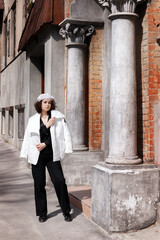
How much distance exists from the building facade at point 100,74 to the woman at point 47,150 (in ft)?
2.10

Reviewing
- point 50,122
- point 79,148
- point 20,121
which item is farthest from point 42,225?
point 20,121

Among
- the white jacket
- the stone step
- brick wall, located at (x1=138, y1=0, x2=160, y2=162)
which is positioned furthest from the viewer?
the stone step

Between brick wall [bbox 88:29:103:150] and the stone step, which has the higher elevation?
brick wall [bbox 88:29:103:150]

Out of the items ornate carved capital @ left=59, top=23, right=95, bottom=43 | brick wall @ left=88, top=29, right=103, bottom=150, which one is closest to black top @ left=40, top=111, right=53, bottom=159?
brick wall @ left=88, top=29, right=103, bottom=150

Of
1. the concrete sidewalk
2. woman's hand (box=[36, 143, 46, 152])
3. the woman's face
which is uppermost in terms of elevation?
the woman's face

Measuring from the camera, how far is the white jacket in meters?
4.72

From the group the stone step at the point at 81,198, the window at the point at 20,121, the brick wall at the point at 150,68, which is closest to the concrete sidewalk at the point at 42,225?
the stone step at the point at 81,198

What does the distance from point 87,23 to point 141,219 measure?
14.4 feet

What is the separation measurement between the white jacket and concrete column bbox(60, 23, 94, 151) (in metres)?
2.22

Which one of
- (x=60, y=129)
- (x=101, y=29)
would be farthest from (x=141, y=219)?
(x=101, y=29)

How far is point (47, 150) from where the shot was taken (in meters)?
4.77

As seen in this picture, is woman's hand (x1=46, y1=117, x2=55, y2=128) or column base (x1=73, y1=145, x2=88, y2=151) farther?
column base (x1=73, y1=145, x2=88, y2=151)

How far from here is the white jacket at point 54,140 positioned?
472cm

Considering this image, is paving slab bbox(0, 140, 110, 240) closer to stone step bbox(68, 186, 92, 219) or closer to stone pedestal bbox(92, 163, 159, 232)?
stone step bbox(68, 186, 92, 219)
